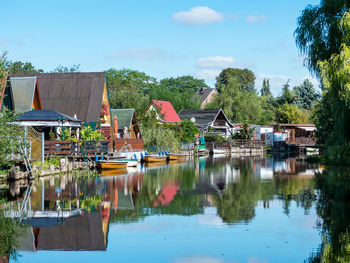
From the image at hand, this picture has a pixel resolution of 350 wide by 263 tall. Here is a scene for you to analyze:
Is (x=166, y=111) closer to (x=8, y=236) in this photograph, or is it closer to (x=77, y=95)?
(x=77, y=95)

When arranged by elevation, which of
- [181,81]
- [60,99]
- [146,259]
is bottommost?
[146,259]

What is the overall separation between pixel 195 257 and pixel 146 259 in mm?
1089

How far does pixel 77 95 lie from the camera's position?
49469mm

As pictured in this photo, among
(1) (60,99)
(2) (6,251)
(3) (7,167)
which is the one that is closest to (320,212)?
(2) (6,251)

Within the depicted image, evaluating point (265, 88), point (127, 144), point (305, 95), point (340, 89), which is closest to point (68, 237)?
point (340, 89)

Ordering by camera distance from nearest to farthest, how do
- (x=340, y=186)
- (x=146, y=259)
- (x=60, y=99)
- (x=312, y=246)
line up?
1. (x=146, y=259)
2. (x=312, y=246)
3. (x=340, y=186)
4. (x=60, y=99)

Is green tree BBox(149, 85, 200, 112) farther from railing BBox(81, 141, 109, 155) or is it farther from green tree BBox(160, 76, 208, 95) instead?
railing BBox(81, 141, 109, 155)

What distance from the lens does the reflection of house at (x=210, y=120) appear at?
8256 cm

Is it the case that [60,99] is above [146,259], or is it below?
above

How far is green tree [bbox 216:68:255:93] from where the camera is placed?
5497 inches

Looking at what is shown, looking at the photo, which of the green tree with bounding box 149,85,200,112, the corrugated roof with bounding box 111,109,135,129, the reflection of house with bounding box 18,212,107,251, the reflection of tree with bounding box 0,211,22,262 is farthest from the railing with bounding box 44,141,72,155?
the green tree with bounding box 149,85,200,112

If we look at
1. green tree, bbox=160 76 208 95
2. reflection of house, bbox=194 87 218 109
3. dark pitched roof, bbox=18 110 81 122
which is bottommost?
dark pitched roof, bbox=18 110 81 122

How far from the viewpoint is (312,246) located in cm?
1317

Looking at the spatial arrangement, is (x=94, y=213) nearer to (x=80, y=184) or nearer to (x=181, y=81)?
(x=80, y=184)
